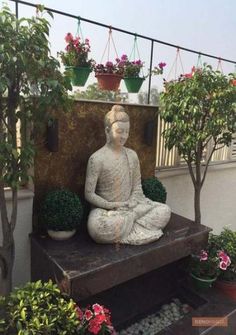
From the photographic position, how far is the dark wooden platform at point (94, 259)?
1.92 meters

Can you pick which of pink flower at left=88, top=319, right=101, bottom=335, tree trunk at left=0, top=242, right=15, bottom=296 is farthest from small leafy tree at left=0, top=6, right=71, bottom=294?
pink flower at left=88, top=319, right=101, bottom=335

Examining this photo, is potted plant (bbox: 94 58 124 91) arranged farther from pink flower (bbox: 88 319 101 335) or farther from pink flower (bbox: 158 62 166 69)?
pink flower (bbox: 88 319 101 335)

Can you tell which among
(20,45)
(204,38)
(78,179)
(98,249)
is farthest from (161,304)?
(204,38)

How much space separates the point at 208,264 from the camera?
276cm

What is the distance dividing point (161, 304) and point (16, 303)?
1.55m

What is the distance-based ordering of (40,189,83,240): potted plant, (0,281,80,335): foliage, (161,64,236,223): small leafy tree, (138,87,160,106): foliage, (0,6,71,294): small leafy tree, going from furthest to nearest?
(138,87,160,106): foliage, (161,64,236,223): small leafy tree, (40,189,83,240): potted plant, (0,281,80,335): foliage, (0,6,71,294): small leafy tree

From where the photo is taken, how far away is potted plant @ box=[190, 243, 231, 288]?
2736 millimetres

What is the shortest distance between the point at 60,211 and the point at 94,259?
0.45 meters

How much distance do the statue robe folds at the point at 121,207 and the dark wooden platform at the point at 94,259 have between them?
0.10 metres

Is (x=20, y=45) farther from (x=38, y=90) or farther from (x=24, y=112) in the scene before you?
(x=24, y=112)

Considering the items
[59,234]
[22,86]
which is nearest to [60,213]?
[59,234]

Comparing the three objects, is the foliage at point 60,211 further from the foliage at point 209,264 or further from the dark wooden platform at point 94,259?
the foliage at point 209,264

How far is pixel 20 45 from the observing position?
1.38m

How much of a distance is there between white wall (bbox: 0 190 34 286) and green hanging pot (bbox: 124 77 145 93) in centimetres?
149
